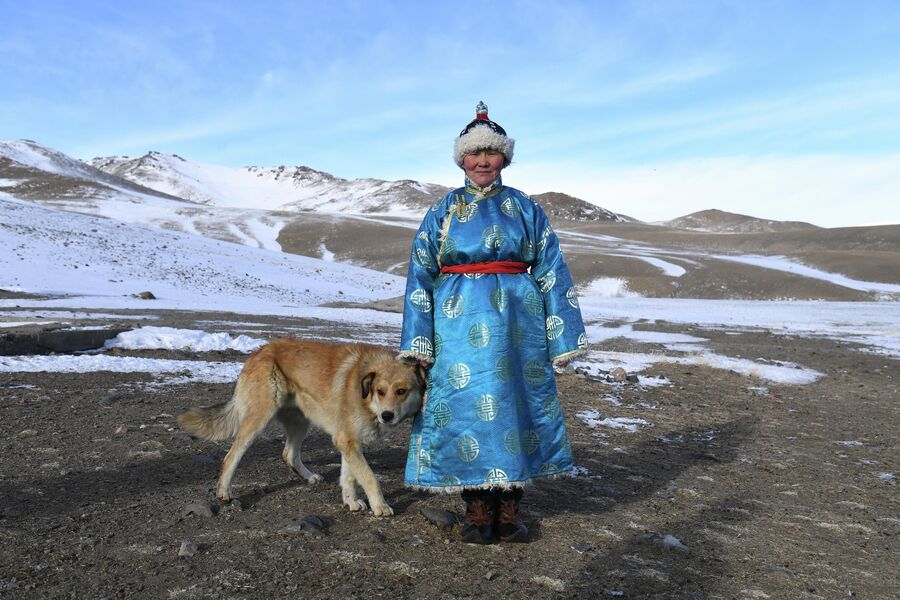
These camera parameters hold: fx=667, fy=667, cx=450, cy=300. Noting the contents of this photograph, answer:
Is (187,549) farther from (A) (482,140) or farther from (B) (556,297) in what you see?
(A) (482,140)

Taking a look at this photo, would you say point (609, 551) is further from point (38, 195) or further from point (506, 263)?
point (38, 195)

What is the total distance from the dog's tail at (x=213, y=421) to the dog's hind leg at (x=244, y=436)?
0.28 m

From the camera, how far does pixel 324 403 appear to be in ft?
17.6

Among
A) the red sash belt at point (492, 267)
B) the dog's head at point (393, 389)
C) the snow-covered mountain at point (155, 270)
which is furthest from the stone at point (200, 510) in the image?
the snow-covered mountain at point (155, 270)

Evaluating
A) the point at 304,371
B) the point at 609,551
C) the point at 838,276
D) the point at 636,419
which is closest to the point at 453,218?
the point at 304,371

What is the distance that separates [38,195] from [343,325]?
102 meters

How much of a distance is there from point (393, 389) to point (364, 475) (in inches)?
28.7

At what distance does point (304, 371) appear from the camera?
5461 millimetres

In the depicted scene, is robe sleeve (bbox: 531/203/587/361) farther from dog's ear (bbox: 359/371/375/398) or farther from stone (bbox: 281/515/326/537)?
stone (bbox: 281/515/326/537)

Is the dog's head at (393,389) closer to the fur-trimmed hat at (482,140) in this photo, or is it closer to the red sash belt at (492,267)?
the red sash belt at (492,267)

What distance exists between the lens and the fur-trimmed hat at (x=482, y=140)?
16.3 ft

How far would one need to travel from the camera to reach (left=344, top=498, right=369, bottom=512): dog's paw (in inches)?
202

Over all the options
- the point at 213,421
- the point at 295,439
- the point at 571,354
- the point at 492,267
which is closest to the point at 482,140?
the point at 492,267

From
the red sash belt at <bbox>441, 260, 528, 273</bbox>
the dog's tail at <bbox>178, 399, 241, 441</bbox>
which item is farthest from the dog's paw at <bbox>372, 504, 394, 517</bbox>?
the red sash belt at <bbox>441, 260, 528, 273</bbox>
